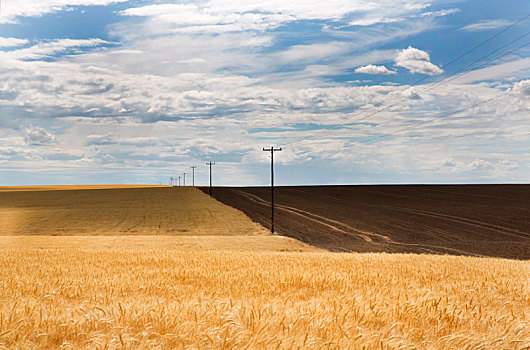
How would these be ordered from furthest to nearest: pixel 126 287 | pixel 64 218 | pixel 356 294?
1. pixel 64 218
2. pixel 126 287
3. pixel 356 294

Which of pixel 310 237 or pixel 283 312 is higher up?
pixel 283 312

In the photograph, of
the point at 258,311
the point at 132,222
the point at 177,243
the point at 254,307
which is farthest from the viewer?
the point at 132,222

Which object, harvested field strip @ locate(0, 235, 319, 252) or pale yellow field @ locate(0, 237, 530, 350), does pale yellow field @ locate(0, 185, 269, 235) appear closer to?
harvested field strip @ locate(0, 235, 319, 252)

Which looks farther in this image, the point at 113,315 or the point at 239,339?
the point at 113,315

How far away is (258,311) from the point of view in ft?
20.9

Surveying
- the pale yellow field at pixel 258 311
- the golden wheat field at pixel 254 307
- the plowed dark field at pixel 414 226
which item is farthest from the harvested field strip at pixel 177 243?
the pale yellow field at pixel 258 311

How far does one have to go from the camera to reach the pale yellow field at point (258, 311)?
5277 mm

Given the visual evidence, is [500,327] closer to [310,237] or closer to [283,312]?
[283,312]

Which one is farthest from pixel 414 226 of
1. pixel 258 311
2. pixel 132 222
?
pixel 258 311

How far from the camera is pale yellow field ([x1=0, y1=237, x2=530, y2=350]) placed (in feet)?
17.3

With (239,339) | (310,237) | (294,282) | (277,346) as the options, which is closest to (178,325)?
(239,339)

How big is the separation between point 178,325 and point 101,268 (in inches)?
325

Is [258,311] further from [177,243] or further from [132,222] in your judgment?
[132,222]

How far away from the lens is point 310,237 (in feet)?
147
